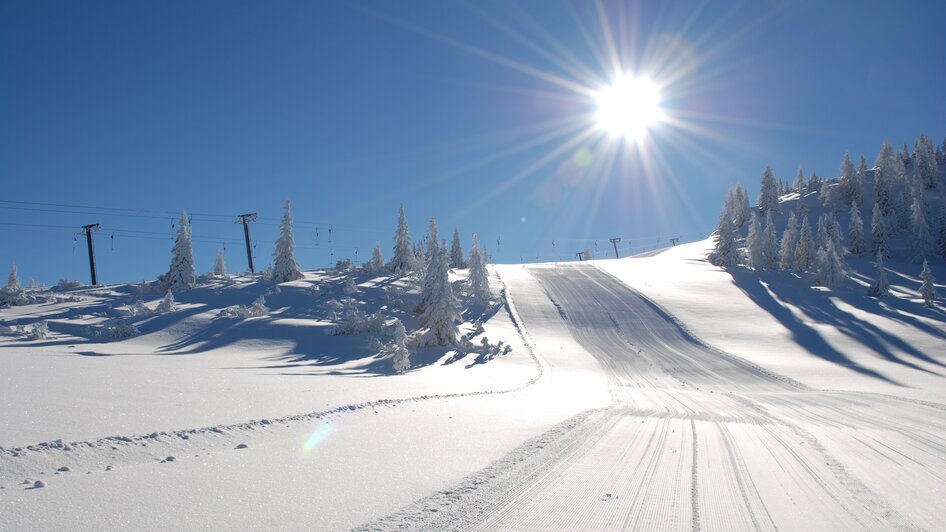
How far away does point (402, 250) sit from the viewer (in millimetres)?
58188

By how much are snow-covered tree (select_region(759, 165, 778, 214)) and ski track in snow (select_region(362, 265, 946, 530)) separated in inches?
3847

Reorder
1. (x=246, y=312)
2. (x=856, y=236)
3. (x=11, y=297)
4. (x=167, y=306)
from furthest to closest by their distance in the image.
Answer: (x=856, y=236) → (x=11, y=297) → (x=167, y=306) → (x=246, y=312)

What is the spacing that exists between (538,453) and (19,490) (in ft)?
21.6

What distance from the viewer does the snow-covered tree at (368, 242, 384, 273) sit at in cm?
5919

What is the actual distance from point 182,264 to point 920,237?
10098 centimetres

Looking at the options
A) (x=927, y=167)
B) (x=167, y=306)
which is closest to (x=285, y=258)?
(x=167, y=306)

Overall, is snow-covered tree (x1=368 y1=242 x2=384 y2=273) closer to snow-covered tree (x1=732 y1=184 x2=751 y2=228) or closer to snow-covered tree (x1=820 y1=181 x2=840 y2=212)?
snow-covered tree (x1=732 y1=184 x2=751 y2=228)

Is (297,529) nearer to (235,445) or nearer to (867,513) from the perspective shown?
(235,445)

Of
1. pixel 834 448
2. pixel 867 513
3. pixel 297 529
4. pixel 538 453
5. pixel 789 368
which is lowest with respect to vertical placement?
pixel 789 368

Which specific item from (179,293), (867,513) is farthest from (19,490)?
(179,293)

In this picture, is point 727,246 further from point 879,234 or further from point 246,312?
point 246,312

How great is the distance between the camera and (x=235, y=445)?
7.19m

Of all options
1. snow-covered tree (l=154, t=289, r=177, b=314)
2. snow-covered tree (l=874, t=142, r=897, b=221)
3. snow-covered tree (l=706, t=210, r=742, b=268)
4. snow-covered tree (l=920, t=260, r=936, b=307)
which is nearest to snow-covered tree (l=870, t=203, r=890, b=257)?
snow-covered tree (l=874, t=142, r=897, b=221)

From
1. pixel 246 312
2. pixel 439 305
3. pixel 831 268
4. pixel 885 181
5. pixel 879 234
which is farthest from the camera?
pixel 885 181
